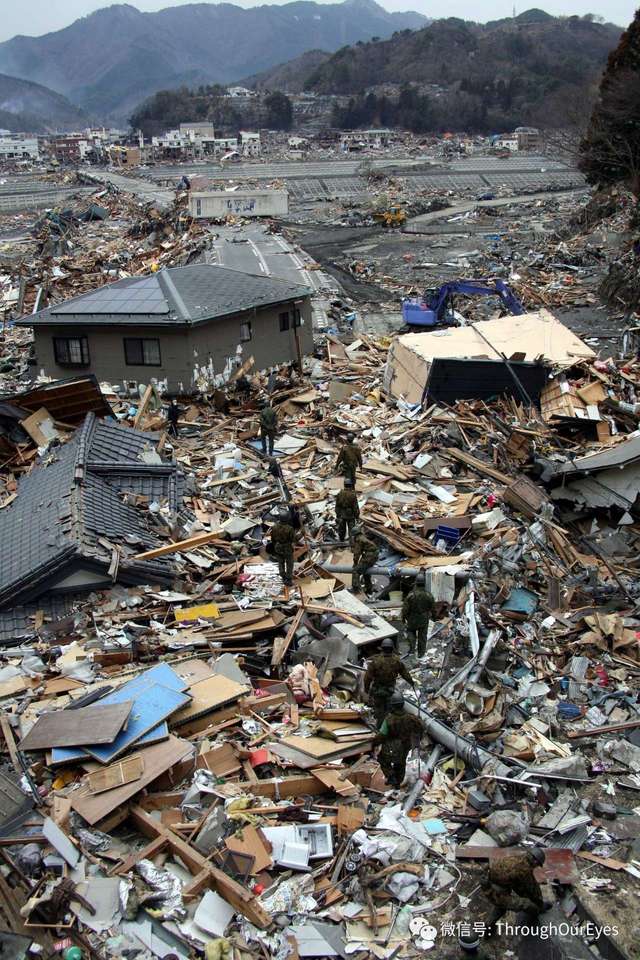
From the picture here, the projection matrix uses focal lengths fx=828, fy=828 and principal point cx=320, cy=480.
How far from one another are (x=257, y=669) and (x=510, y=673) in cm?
297

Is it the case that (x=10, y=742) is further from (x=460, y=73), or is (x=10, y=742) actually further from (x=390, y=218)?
(x=460, y=73)

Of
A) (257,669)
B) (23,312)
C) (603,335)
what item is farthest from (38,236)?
(257,669)

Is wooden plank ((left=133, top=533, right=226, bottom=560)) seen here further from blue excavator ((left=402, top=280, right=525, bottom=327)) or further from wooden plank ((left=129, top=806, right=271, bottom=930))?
blue excavator ((left=402, top=280, right=525, bottom=327))

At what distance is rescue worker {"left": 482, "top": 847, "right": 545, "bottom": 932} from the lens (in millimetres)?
5703

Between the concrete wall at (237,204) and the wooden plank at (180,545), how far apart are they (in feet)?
115

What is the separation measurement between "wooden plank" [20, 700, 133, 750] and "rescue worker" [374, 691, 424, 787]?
→ 2337 mm

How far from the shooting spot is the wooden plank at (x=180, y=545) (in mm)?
11164

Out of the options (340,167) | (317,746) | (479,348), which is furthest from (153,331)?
(340,167)

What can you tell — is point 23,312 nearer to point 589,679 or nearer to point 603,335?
point 603,335

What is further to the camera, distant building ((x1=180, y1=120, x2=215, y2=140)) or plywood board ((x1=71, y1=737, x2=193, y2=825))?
distant building ((x1=180, y1=120, x2=215, y2=140))

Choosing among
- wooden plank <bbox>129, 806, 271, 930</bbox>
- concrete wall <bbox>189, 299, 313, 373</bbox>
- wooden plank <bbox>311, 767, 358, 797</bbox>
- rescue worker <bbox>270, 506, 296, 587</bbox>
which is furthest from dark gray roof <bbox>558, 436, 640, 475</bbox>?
wooden plank <bbox>129, 806, 271, 930</bbox>

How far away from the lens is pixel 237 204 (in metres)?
45.6

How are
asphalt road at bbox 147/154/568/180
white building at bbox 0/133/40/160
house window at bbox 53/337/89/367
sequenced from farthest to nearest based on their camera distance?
white building at bbox 0/133/40/160 → asphalt road at bbox 147/154/568/180 → house window at bbox 53/337/89/367

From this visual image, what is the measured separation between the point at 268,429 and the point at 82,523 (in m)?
5.87
